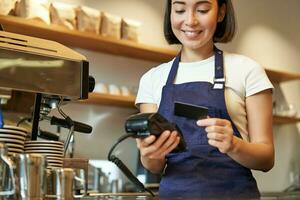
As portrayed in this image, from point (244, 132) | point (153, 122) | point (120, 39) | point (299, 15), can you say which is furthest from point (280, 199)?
point (299, 15)

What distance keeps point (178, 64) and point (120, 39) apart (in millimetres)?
1678

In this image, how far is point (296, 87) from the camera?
13.6 ft

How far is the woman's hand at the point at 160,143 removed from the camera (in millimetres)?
872

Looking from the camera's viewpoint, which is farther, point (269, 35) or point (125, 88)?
point (269, 35)

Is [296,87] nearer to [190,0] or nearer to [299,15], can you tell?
[299,15]

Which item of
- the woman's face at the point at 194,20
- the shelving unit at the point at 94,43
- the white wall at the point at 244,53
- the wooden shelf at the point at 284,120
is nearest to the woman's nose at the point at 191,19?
the woman's face at the point at 194,20

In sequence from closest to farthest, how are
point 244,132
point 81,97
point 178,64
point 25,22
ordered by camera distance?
point 81,97 < point 244,132 < point 178,64 < point 25,22

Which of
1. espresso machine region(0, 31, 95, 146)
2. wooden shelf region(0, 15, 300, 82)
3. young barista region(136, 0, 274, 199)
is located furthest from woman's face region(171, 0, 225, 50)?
wooden shelf region(0, 15, 300, 82)

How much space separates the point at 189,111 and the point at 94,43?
7.05 feet

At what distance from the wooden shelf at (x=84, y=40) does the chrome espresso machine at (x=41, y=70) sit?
1583 millimetres

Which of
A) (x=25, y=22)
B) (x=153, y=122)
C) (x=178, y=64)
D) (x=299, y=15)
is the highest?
(x=299, y=15)

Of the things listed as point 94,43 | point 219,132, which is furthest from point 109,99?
point 219,132

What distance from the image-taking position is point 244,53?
12.6ft

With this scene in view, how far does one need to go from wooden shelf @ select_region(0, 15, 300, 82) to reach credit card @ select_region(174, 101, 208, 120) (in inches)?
74.7
